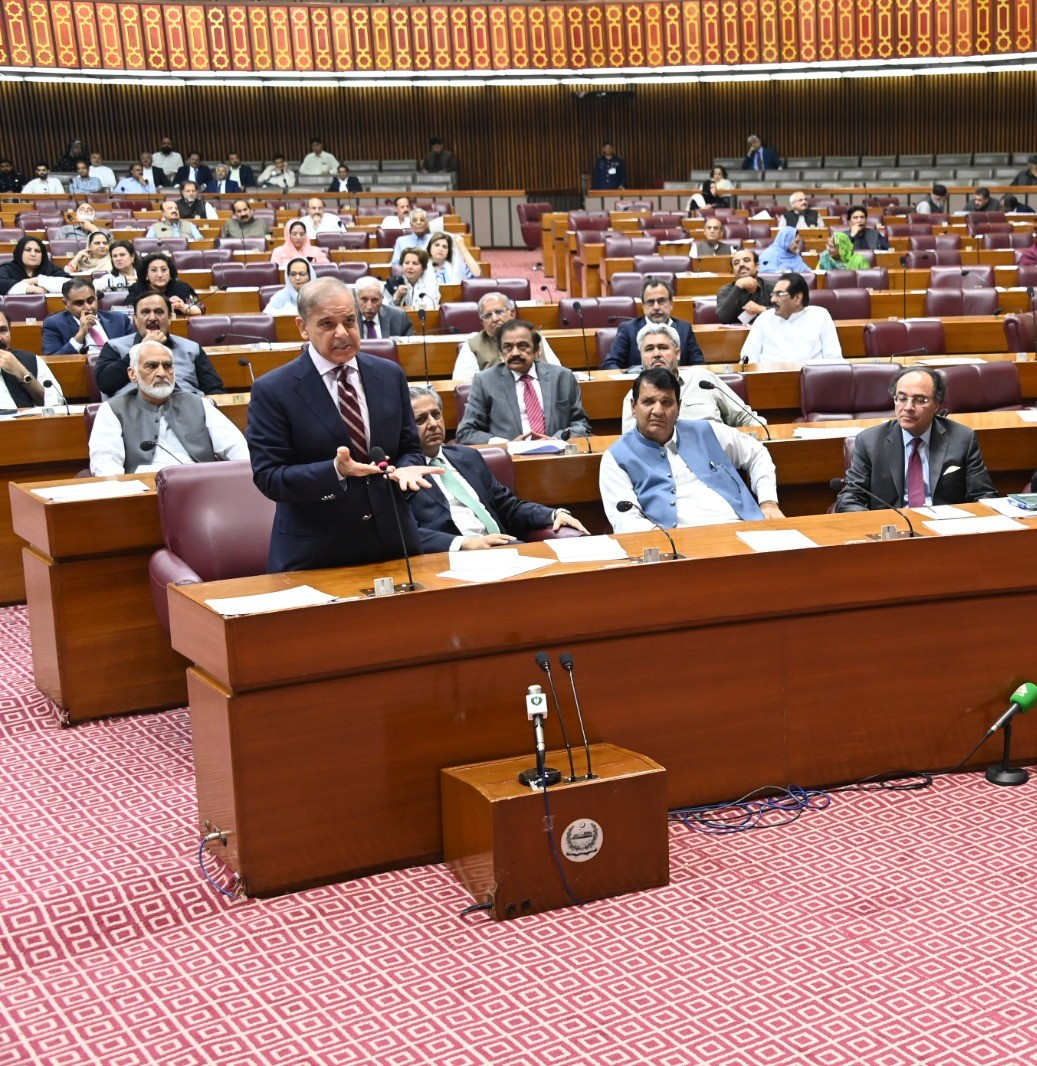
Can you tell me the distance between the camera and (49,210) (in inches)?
510

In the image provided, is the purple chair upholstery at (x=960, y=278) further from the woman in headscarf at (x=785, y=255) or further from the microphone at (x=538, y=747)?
the microphone at (x=538, y=747)

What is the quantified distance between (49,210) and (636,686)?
1150cm

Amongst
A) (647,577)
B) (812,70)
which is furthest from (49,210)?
(647,577)

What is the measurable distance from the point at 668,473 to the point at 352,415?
47.2 inches

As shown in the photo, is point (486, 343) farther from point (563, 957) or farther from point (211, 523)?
point (563, 957)

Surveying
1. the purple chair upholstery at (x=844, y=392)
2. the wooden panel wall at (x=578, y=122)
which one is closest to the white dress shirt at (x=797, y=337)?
the purple chair upholstery at (x=844, y=392)

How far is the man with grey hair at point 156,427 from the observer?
4332 millimetres

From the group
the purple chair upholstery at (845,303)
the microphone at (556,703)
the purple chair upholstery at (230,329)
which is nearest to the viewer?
the microphone at (556,703)

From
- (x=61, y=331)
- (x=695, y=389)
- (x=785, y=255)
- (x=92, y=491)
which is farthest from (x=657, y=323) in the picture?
(x=785, y=255)

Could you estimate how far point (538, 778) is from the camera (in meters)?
2.68

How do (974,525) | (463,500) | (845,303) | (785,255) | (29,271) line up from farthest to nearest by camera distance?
(785,255) → (29,271) → (845,303) → (463,500) → (974,525)

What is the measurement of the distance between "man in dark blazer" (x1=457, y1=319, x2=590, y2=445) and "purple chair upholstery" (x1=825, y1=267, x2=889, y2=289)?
379 cm

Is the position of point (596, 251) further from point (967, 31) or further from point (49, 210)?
point (967, 31)

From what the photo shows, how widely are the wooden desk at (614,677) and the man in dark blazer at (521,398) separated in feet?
5.86
